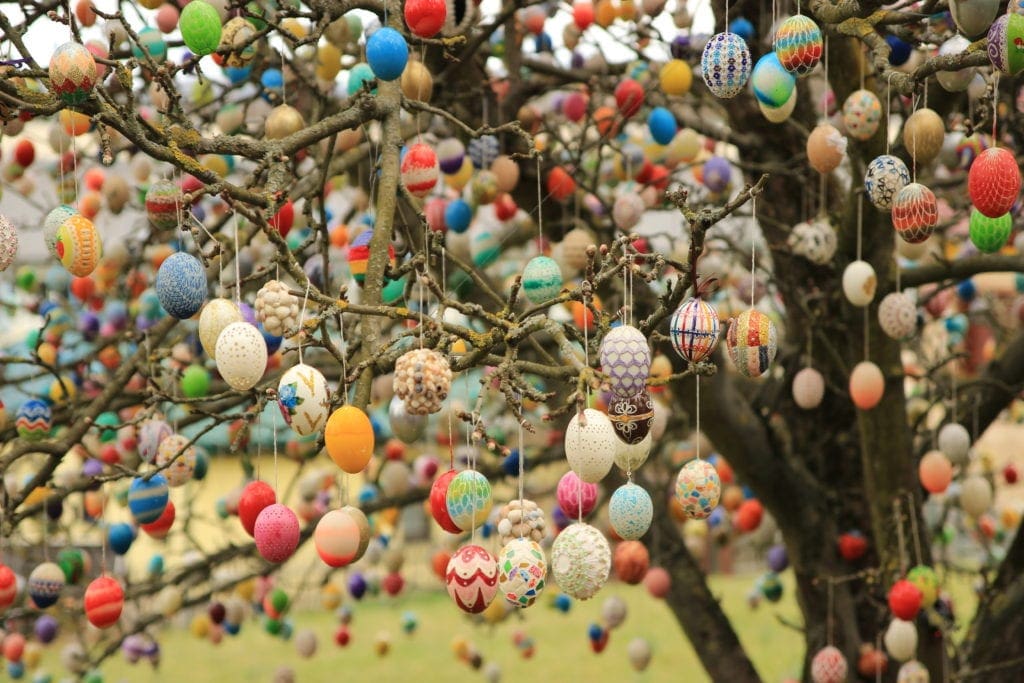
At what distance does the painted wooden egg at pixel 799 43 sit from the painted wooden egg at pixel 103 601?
2.26 m

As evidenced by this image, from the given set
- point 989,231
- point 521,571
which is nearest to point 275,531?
point 521,571

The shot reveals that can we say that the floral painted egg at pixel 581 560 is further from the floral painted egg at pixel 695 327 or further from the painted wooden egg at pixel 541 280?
the painted wooden egg at pixel 541 280

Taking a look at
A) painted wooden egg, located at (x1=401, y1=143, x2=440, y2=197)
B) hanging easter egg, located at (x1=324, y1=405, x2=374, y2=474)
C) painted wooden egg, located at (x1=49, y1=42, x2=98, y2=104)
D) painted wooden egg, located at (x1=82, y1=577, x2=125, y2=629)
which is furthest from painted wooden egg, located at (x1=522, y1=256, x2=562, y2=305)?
painted wooden egg, located at (x1=82, y1=577, x2=125, y2=629)

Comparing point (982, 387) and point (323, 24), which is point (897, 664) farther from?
point (323, 24)

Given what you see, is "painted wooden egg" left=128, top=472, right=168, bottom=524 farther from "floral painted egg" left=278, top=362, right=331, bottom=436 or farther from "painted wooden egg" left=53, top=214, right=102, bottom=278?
"floral painted egg" left=278, top=362, right=331, bottom=436

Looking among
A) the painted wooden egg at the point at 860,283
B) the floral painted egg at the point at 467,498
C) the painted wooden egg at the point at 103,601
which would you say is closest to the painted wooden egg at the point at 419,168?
the floral painted egg at the point at 467,498

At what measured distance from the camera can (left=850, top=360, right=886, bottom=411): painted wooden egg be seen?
419cm

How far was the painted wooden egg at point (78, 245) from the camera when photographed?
302cm

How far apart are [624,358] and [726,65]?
99cm

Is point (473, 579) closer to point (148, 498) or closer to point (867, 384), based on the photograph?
point (148, 498)

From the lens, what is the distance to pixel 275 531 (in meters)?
2.90

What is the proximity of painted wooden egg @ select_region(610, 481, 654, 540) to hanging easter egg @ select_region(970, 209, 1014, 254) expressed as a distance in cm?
114

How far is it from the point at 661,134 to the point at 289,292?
230cm

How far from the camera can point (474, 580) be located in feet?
8.38
